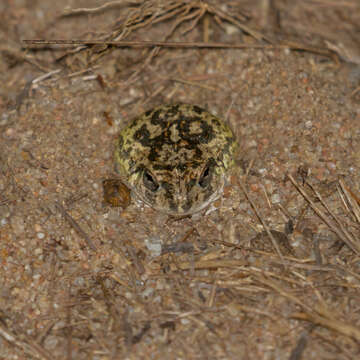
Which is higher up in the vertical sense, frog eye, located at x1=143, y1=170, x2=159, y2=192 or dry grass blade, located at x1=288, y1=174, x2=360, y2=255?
frog eye, located at x1=143, y1=170, x2=159, y2=192

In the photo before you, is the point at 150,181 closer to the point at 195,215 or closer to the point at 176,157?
the point at 176,157

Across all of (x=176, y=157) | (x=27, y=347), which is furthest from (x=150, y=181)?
(x=27, y=347)

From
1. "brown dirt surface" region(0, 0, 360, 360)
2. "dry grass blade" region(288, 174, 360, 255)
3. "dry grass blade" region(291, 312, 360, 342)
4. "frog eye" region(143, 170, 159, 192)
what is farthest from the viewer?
→ "frog eye" region(143, 170, 159, 192)

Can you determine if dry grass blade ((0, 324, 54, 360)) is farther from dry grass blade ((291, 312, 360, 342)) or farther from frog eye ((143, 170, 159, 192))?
dry grass blade ((291, 312, 360, 342))

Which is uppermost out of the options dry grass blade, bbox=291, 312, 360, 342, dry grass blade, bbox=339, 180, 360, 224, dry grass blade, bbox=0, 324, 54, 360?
dry grass blade, bbox=339, 180, 360, 224

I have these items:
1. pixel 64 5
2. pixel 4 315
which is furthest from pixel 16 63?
pixel 4 315

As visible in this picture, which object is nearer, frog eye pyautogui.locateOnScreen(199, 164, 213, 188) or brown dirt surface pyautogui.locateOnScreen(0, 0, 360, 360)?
brown dirt surface pyautogui.locateOnScreen(0, 0, 360, 360)

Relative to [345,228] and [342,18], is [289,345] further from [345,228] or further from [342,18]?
[342,18]

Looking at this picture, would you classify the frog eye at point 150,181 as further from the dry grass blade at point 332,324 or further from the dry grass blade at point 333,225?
the dry grass blade at point 332,324

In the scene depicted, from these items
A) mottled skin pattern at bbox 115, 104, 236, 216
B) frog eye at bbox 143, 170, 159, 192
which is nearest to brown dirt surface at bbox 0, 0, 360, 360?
mottled skin pattern at bbox 115, 104, 236, 216
